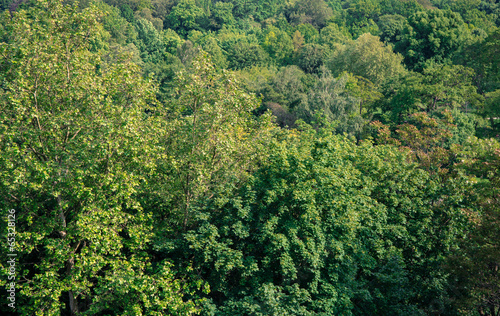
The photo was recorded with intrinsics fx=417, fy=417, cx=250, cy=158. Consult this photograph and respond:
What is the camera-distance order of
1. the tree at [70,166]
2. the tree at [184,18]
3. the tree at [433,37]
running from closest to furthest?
the tree at [70,166] < the tree at [433,37] < the tree at [184,18]

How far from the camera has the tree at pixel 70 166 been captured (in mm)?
15984

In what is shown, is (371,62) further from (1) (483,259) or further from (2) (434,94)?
(1) (483,259)

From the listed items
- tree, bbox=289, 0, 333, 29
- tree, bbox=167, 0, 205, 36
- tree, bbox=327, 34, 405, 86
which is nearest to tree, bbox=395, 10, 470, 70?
tree, bbox=327, 34, 405, 86

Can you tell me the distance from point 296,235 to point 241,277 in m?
3.28

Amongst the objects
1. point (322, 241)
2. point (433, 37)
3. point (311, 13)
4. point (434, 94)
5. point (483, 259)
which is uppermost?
point (483, 259)

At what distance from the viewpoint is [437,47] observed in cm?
7588

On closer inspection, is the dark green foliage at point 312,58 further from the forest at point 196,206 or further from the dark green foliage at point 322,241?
the dark green foliage at point 322,241

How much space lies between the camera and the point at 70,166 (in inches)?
660

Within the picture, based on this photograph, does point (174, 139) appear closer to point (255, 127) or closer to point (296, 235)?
point (255, 127)

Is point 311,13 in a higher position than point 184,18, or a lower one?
higher

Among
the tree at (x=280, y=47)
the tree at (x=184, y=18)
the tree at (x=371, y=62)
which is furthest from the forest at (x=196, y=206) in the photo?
the tree at (x=184, y=18)

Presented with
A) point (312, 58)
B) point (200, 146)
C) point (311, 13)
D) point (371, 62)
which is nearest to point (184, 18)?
point (311, 13)

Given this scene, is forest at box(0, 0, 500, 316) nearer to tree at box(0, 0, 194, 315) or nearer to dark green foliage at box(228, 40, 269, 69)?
tree at box(0, 0, 194, 315)

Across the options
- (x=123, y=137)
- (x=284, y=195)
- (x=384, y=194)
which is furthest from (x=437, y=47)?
(x=123, y=137)
